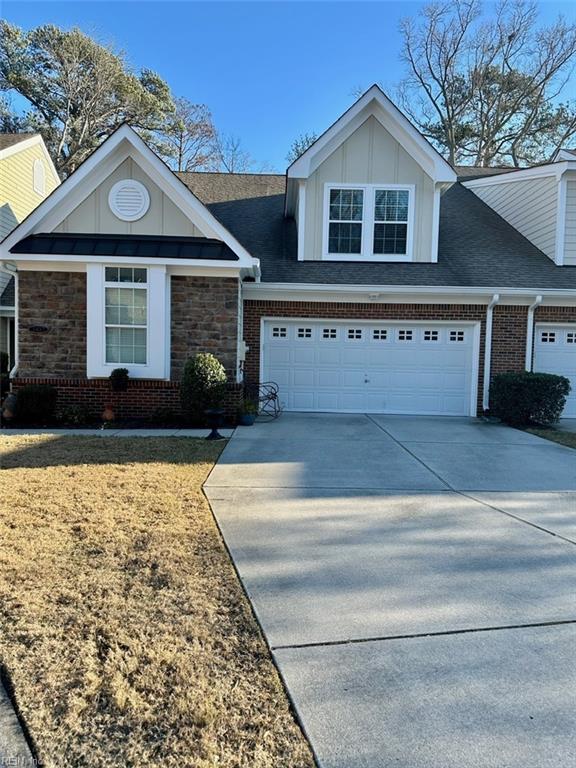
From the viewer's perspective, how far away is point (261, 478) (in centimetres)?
610

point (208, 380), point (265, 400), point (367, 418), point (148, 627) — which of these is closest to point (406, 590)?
point (148, 627)

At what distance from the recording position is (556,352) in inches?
459

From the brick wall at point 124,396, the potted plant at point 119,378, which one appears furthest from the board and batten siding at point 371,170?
the potted plant at point 119,378

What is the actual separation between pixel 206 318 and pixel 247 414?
206 cm

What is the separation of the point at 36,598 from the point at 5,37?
2901 centimetres

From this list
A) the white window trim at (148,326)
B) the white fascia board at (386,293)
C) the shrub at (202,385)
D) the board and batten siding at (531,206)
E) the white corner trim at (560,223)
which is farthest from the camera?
the board and batten siding at (531,206)

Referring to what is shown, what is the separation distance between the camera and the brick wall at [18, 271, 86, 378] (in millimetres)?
10141

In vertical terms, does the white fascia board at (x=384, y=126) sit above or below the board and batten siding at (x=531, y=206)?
above

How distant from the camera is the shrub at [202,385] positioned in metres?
9.36

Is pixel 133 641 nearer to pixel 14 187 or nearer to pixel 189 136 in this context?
pixel 14 187

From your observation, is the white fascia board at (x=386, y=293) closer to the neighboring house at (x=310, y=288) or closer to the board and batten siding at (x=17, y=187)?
the neighboring house at (x=310, y=288)

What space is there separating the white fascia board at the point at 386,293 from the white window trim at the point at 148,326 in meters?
1.97

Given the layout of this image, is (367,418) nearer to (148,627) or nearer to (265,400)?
(265,400)

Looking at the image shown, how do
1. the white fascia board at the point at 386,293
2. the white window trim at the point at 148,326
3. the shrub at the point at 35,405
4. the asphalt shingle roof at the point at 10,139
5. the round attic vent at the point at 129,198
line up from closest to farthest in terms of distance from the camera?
the shrub at the point at 35,405, the white window trim at the point at 148,326, the round attic vent at the point at 129,198, the white fascia board at the point at 386,293, the asphalt shingle roof at the point at 10,139
